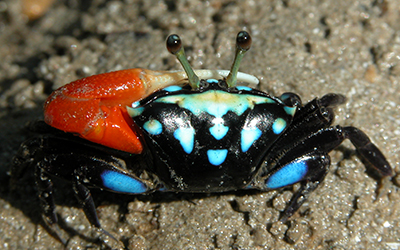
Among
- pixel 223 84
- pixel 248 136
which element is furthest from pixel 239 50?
pixel 248 136

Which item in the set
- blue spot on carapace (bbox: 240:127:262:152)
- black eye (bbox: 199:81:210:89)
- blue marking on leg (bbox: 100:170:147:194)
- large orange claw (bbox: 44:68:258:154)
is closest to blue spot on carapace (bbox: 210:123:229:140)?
blue spot on carapace (bbox: 240:127:262:152)

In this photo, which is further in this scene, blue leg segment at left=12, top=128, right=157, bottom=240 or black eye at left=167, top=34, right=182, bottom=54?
blue leg segment at left=12, top=128, right=157, bottom=240

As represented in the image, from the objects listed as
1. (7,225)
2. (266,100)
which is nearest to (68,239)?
(7,225)

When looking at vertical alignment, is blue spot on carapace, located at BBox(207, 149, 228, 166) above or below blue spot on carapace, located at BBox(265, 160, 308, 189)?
above

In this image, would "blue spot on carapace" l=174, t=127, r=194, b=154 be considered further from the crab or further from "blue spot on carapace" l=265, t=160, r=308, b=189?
"blue spot on carapace" l=265, t=160, r=308, b=189

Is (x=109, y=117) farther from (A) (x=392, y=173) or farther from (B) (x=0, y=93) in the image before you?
(B) (x=0, y=93)

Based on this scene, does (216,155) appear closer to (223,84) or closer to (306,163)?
(223,84)

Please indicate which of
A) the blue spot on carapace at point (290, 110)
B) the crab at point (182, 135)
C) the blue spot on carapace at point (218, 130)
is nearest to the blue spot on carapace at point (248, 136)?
the crab at point (182, 135)
